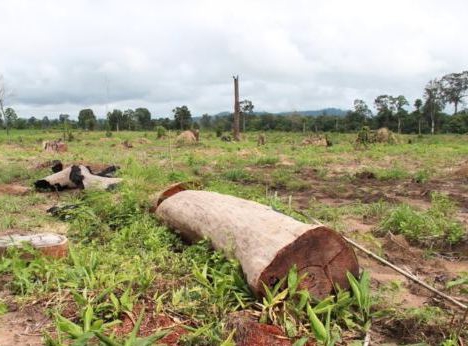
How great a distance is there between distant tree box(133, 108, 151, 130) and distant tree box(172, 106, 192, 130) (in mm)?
8153

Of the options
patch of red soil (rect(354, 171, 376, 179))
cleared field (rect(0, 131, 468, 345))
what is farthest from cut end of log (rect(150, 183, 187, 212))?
patch of red soil (rect(354, 171, 376, 179))

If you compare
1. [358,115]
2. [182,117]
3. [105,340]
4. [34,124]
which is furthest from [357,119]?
[105,340]

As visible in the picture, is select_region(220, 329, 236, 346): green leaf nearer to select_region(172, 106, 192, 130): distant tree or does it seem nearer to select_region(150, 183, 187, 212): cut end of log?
select_region(150, 183, 187, 212): cut end of log

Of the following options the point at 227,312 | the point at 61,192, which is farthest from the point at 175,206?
the point at 61,192

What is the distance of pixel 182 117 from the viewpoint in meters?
42.3

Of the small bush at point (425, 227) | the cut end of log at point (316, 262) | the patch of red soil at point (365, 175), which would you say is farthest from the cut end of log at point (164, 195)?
the patch of red soil at point (365, 175)

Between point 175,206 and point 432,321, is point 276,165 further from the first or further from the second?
point 432,321

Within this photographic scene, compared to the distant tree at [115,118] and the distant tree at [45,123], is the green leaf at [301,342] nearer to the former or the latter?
the distant tree at [115,118]

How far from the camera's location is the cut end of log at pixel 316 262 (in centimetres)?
317

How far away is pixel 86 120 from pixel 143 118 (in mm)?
7152

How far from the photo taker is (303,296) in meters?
3.04

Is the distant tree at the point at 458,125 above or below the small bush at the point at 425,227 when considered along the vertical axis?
above

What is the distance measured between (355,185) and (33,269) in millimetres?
6914

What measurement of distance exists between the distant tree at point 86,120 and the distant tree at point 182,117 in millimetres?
8172
